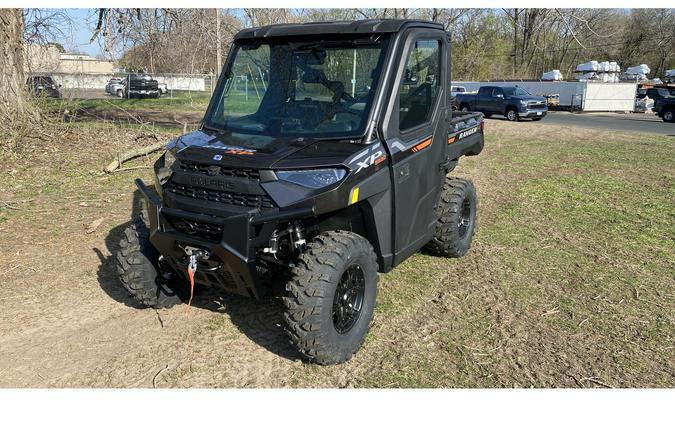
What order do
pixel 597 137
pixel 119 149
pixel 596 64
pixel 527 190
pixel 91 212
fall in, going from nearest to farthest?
pixel 91 212 → pixel 527 190 → pixel 119 149 → pixel 597 137 → pixel 596 64

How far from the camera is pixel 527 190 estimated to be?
948 centimetres

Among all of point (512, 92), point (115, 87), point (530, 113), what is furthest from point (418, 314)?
point (115, 87)

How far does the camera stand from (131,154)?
1070 cm

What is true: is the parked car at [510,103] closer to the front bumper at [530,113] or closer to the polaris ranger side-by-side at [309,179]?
the front bumper at [530,113]

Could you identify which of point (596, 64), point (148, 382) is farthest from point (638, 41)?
point (148, 382)

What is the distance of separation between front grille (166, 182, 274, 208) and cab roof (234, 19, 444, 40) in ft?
4.71

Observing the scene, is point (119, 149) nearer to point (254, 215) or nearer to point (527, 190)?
point (527, 190)

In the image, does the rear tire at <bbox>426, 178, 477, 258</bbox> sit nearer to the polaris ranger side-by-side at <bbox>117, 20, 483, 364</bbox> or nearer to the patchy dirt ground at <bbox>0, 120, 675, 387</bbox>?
the patchy dirt ground at <bbox>0, 120, 675, 387</bbox>

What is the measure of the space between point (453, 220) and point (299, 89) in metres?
2.18

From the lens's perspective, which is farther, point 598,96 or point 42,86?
point 598,96

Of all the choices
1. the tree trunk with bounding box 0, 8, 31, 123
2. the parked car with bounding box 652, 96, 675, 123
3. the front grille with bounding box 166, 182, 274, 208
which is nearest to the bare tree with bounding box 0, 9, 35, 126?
the tree trunk with bounding box 0, 8, 31, 123

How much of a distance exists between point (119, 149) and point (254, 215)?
8.85 meters

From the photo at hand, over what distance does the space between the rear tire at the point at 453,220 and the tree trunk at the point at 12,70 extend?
9.02 metres

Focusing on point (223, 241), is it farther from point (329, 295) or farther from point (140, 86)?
point (140, 86)
